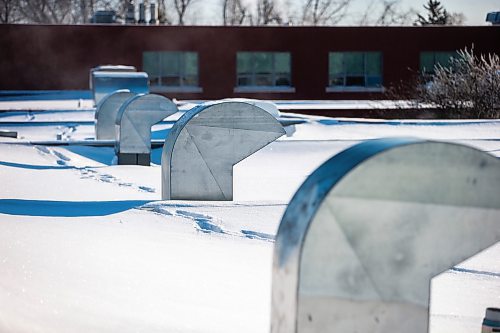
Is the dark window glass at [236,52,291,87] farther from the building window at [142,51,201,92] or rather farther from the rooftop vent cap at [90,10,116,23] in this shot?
the rooftop vent cap at [90,10,116,23]

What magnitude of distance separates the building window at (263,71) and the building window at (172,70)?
1.96 metres

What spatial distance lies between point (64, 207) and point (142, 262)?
2.81m

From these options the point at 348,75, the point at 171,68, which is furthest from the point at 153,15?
the point at 348,75

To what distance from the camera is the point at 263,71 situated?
45.2 meters

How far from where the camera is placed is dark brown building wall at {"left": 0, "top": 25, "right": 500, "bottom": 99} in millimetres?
43219

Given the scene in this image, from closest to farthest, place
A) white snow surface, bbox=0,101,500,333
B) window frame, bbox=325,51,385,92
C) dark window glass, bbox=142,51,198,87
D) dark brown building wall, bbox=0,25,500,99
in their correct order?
1. white snow surface, bbox=0,101,500,333
2. dark brown building wall, bbox=0,25,500,99
3. dark window glass, bbox=142,51,198,87
4. window frame, bbox=325,51,385,92

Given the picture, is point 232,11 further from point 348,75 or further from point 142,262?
point 142,262

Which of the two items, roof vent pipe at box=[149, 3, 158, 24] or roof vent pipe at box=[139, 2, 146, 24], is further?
roof vent pipe at box=[139, 2, 146, 24]

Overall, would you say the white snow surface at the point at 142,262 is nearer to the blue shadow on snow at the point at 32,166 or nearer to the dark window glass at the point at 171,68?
the blue shadow on snow at the point at 32,166

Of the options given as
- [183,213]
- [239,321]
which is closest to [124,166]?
[183,213]

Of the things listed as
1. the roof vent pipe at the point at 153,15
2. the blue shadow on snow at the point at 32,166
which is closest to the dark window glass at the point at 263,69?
the roof vent pipe at the point at 153,15

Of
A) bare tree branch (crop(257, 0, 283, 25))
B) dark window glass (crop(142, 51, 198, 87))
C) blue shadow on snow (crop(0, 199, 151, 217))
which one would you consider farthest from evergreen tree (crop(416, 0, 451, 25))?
blue shadow on snow (crop(0, 199, 151, 217))

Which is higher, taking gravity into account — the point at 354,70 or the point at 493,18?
the point at 493,18

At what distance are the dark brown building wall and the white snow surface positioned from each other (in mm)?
31719
